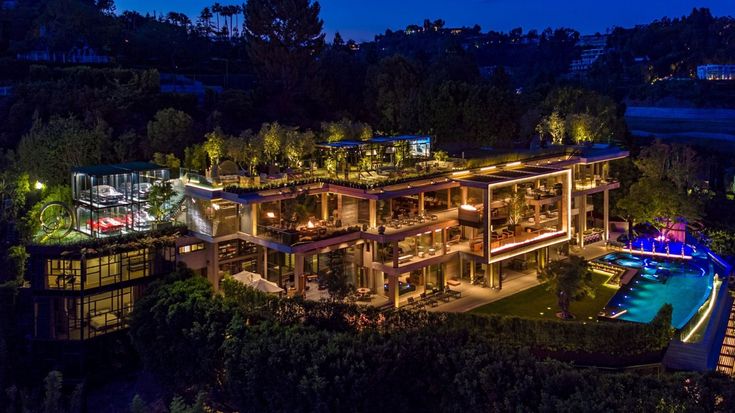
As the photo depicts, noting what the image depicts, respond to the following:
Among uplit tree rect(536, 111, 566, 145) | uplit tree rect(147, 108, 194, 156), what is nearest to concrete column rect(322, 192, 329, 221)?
uplit tree rect(147, 108, 194, 156)

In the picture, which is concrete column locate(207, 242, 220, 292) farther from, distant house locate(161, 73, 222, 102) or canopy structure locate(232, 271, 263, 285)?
distant house locate(161, 73, 222, 102)

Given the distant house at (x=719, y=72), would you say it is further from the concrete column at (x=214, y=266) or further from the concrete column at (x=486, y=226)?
the concrete column at (x=214, y=266)

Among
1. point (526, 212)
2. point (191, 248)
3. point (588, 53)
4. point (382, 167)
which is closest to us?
point (191, 248)

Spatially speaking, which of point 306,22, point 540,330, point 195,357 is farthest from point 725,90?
point 195,357

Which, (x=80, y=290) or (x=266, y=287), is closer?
(x=266, y=287)

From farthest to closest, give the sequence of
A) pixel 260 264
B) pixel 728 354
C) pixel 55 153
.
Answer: pixel 55 153
pixel 260 264
pixel 728 354

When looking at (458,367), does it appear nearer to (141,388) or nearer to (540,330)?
(540,330)

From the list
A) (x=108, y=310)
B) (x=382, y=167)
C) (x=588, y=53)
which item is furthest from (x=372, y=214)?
(x=588, y=53)

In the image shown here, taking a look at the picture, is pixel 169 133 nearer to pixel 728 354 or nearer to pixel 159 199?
pixel 159 199
